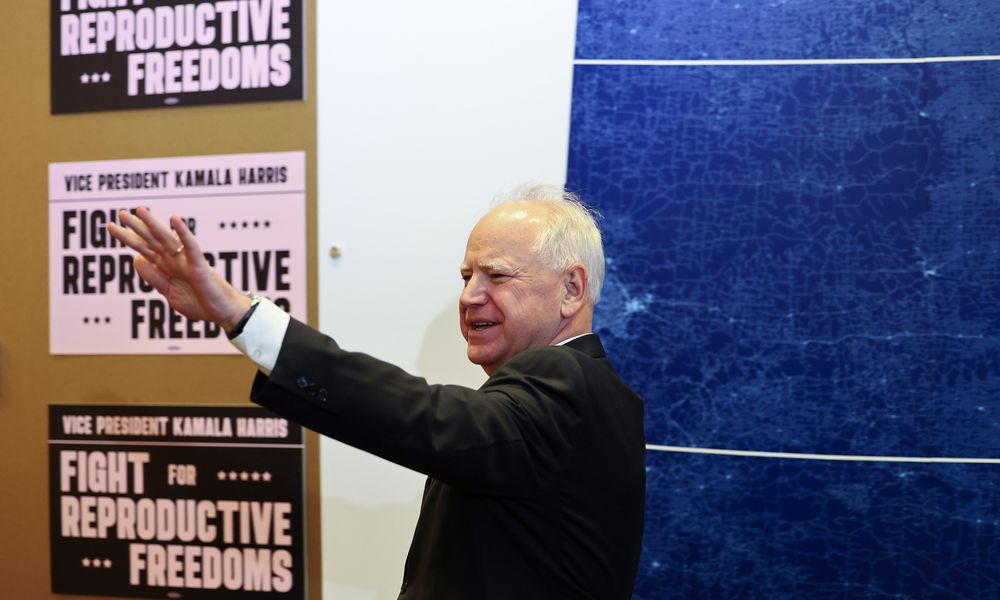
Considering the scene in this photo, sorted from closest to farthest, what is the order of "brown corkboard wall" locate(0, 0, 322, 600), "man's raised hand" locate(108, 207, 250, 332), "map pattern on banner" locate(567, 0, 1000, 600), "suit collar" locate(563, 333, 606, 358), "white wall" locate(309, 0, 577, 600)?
"man's raised hand" locate(108, 207, 250, 332), "suit collar" locate(563, 333, 606, 358), "map pattern on banner" locate(567, 0, 1000, 600), "white wall" locate(309, 0, 577, 600), "brown corkboard wall" locate(0, 0, 322, 600)

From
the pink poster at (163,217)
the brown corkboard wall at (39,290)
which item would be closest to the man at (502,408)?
the pink poster at (163,217)

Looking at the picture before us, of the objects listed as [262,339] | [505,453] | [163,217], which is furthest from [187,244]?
[163,217]

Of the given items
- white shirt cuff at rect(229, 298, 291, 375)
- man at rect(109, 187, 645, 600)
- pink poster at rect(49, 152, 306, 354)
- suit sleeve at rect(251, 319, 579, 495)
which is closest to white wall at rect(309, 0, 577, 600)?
pink poster at rect(49, 152, 306, 354)

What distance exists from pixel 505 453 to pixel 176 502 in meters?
1.16

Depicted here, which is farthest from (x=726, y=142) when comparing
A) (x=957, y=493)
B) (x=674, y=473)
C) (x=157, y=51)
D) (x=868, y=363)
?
(x=157, y=51)

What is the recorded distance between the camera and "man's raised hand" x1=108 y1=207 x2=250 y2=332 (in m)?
0.94

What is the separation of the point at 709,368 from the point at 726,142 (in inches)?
17.1

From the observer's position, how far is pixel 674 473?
1.68m

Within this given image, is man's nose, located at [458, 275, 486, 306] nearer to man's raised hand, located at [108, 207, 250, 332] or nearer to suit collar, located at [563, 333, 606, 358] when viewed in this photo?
suit collar, located at [563, 333, 606, 358]

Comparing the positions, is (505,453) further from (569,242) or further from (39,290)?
(39,290)

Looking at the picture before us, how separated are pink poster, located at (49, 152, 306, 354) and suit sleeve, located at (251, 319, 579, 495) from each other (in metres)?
0.92

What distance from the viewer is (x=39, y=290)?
6.47 ft

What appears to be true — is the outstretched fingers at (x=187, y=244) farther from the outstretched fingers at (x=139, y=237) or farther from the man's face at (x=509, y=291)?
the man's face at (x=509, y=291)

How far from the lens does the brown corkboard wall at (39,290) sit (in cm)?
190
